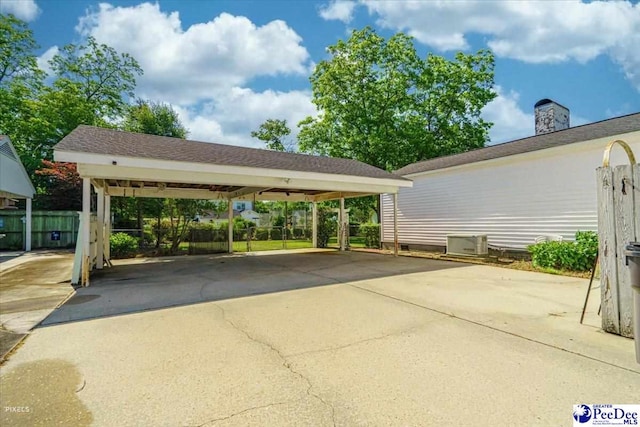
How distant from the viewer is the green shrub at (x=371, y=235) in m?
16.7

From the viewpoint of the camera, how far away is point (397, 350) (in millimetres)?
3420

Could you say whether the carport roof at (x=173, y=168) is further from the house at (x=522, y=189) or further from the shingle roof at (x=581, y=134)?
the shingle roof at (x=581, y=134)

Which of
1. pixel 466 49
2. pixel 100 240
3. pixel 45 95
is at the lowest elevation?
pixel 100 240

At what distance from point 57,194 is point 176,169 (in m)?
14.7

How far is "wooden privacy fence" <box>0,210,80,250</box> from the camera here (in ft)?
51.8

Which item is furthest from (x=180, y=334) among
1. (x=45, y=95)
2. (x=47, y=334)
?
(x=45, y=95)

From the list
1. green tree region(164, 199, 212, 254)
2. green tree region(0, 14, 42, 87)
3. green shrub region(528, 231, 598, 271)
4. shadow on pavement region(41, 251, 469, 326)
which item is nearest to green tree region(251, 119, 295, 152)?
green tree region(164, 199, 212, 254)

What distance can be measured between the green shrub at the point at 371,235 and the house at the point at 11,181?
1559 cm

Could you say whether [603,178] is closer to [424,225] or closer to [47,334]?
[47,334]

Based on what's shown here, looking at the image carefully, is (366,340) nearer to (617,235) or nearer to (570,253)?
(617,235)

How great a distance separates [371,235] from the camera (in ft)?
55.7

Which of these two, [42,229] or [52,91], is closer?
[42,229]

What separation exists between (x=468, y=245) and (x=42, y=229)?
19.6m

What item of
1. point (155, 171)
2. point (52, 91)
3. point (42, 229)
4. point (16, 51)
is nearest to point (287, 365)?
point (155, 171)
